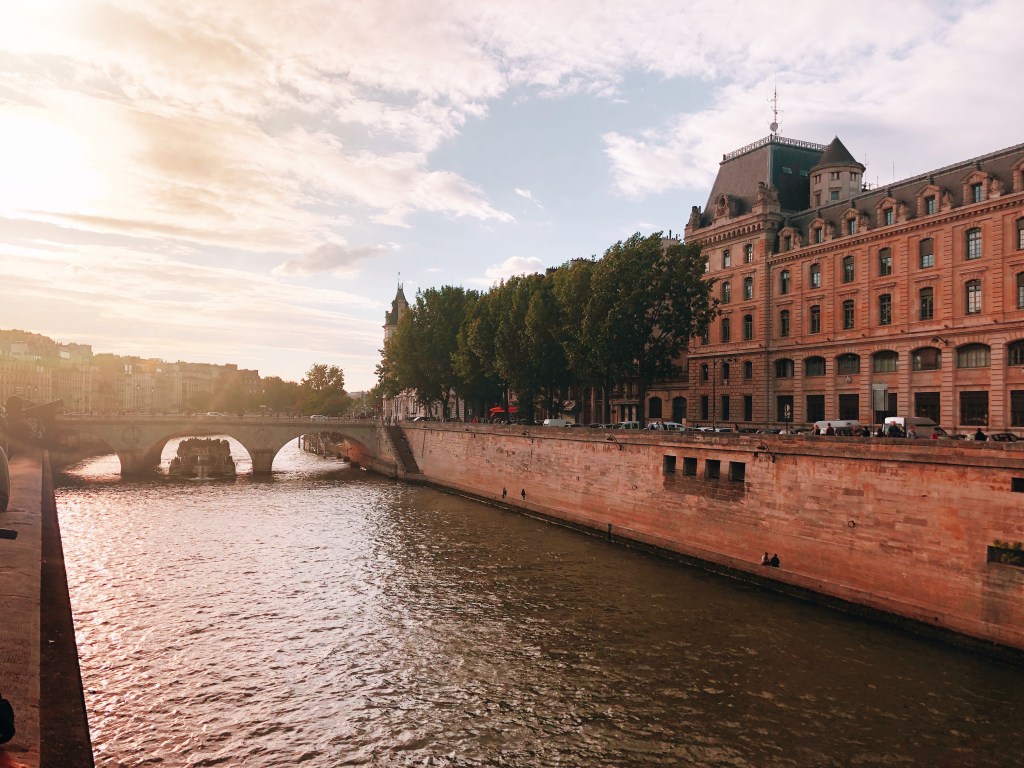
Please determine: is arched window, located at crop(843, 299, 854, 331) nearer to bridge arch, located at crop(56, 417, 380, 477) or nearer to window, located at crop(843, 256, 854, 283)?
window, located at crop(843, 256, 854, 283)

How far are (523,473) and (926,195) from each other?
1249 inches

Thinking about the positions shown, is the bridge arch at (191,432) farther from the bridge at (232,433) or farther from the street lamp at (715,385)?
the street lamp at (715,385)

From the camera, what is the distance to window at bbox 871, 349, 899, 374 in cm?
4619

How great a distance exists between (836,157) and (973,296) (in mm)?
19604

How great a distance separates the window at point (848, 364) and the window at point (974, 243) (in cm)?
964

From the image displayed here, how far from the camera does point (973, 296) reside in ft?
135

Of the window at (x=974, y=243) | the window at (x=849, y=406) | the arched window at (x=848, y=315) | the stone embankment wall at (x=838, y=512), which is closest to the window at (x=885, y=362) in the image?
the window at (x=849, y=406)

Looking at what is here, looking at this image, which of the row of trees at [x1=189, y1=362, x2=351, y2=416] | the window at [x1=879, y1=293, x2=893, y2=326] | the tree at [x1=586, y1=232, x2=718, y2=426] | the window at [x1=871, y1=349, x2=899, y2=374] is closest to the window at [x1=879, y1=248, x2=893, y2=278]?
the window at [x1=879, y1=293, x2=893, y2=326]

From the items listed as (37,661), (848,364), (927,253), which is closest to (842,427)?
(848,364)

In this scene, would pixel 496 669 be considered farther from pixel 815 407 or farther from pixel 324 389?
pixel 324 389

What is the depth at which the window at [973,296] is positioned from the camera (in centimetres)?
4069

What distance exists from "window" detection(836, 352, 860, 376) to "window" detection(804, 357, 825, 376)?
4.78 ft

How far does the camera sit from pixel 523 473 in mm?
54000

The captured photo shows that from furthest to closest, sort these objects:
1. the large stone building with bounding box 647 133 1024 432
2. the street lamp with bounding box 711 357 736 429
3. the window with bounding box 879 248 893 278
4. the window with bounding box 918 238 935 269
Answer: the street lamp with bounding box 711 357 736 429
the window with bounding box 879 248 893 278
the window with bounding box 918 238 935 269
the large stone building with bounding box 647 133 1024 432
